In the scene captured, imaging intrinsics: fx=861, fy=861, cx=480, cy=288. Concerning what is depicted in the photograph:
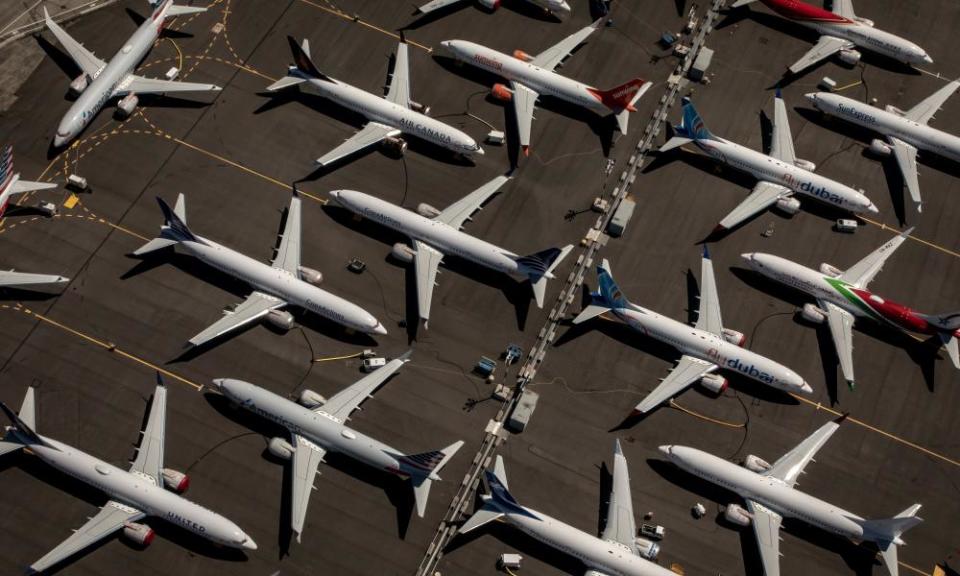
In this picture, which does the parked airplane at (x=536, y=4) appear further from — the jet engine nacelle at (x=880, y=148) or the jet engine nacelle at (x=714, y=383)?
the jet engine nacelle at (x=714, y=383)

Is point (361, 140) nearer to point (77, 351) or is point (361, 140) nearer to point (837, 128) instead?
point (77, 351)

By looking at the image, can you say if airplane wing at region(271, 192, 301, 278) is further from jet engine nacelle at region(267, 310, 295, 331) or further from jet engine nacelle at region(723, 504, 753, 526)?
jet engine nacelle at region(723, 504, 753, 526)

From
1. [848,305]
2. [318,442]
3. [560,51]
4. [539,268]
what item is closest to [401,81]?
[560,51]

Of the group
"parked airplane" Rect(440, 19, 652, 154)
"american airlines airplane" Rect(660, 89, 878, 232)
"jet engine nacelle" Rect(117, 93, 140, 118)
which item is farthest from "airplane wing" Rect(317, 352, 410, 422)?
"jet engine nacelle" Rect(117, 93, 140, 118)

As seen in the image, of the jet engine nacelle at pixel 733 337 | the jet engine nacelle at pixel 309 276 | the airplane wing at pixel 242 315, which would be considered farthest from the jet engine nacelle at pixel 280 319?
the jet engine nacelle at pixel 733 337

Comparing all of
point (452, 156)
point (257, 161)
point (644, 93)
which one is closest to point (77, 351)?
point (257, 161)

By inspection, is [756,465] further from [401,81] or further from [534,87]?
[401,81]
